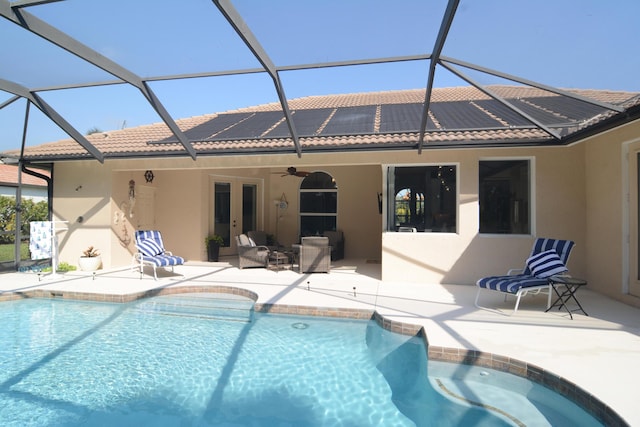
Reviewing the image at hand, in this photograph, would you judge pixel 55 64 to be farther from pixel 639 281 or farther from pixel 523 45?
pixel 639 281

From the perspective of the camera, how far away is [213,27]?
5.34 m

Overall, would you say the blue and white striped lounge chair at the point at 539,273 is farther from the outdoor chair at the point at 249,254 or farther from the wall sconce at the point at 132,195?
the wall sconce at the point at 132,195

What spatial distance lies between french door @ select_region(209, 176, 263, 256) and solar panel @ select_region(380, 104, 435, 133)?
5928 mm

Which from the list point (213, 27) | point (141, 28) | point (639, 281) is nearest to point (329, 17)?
point (213, 27)

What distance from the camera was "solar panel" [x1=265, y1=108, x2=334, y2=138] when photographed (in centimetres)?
873

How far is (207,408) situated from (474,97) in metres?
11.1

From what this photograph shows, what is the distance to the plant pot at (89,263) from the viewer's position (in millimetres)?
9820

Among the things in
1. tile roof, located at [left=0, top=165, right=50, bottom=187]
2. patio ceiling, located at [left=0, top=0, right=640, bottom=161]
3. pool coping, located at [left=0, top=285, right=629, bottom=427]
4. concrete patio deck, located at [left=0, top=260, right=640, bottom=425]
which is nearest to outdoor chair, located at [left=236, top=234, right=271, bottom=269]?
concrete patio deck, located at [left=0, top=260, right=640, bottom=425]

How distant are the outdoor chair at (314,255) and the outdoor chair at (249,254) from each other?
1315 millimetres

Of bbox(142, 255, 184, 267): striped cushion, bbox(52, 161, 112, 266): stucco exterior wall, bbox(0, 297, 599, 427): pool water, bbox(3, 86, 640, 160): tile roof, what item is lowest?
bbox(0, 297, 599, 427): pool water

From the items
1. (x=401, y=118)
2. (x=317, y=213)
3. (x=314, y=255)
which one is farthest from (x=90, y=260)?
(x=401, y=118)

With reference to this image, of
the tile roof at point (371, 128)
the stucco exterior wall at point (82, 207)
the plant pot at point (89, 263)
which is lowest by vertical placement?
the plant pot at point (89, 263)

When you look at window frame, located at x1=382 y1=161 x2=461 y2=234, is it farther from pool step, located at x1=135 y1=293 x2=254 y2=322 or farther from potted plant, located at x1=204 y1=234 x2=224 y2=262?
potted plant, located at x1=204 y1=234 x2=224 y2=262

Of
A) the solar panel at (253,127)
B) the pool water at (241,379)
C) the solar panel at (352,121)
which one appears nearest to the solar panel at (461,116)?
the solar panel at (352,121)
